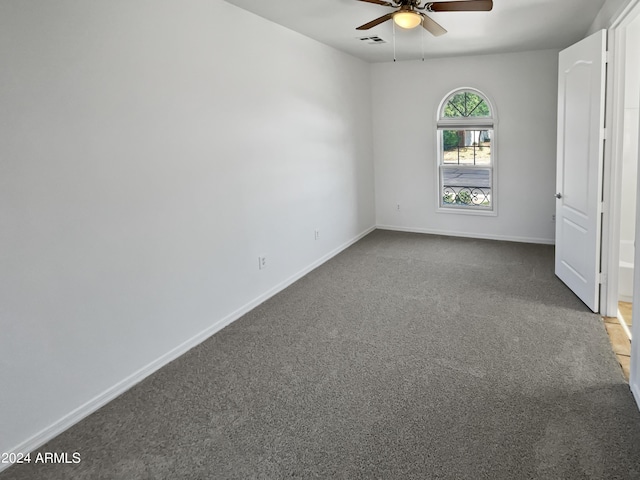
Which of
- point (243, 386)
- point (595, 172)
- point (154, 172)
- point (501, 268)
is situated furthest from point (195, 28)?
point (501, 268)

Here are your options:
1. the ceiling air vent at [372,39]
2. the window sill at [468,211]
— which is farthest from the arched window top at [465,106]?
the ceiling air vent at [372,39]

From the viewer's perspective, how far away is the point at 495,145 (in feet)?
20.1

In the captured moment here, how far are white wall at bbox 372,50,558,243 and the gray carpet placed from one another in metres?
2.24

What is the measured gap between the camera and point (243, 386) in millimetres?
2861

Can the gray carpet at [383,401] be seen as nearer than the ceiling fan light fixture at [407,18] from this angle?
Yes

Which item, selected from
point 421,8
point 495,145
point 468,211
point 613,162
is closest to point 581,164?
point 613,162

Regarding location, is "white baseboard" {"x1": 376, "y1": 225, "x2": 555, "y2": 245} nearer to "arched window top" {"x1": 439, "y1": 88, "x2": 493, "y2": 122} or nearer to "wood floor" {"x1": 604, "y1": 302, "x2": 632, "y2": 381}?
"arched window top" {"x1": 439, "y1": 88, "x2": 493, "y2": 122}

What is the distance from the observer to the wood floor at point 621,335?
2996 millimetres

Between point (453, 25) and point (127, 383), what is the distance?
397 centimetres

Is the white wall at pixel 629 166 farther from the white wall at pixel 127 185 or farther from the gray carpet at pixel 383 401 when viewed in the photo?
the white wall at pixel 127 185

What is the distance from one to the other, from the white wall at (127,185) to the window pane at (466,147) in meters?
2.75

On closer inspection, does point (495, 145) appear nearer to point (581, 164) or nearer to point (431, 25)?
point (581, 164)

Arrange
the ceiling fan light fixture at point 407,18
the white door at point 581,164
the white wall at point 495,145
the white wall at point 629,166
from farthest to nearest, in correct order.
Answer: the white wall at point 495,145 → the white wall at point 629,166 → the white door at point 581,164 → the ceiling fan light fixture at point 407,18

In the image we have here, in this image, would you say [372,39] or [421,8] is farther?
[372,39]
